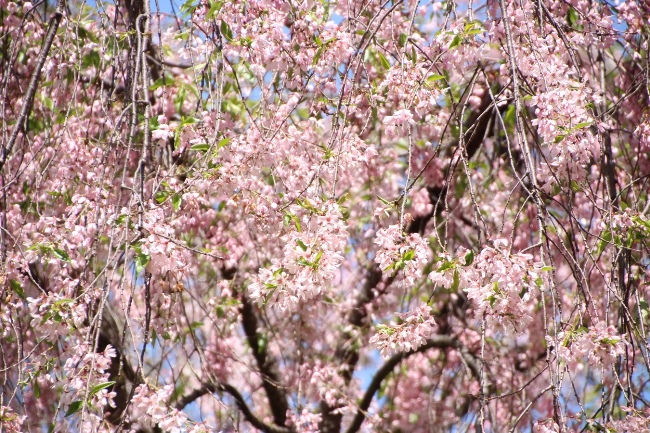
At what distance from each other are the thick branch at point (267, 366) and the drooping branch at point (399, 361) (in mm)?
460

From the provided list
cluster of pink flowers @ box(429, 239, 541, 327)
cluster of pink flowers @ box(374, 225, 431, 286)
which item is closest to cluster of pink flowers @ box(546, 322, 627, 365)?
cluster of pink flowers @ box(429, 239, 541, 327)

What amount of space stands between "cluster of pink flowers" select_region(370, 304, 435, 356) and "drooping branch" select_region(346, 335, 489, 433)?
182cm

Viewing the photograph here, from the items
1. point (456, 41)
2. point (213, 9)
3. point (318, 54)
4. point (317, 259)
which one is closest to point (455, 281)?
point (317, 259)

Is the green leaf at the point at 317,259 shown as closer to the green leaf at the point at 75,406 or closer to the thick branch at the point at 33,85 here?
the green leaf at the point at 75,406

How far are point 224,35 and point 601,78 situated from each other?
1432 millimetres

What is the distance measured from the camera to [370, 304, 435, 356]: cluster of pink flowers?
2.20m

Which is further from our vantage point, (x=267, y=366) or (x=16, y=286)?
(x=267, y=366)

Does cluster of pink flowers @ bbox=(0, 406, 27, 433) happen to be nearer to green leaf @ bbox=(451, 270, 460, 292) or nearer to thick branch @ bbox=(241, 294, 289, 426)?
green leaf @ bbox=(451, 270, 460, 292)

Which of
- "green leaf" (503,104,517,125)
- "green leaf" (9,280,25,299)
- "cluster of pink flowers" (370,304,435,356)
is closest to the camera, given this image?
"cluster of pink flowers" (370,304,435,356)

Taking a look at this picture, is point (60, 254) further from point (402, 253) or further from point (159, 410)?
point (402, 253)

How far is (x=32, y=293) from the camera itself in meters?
3.33

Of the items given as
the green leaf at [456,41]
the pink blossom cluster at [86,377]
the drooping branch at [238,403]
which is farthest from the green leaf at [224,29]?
the drooping branch at [238,403]

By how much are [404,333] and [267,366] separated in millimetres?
2571

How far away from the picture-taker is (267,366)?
4.65m
